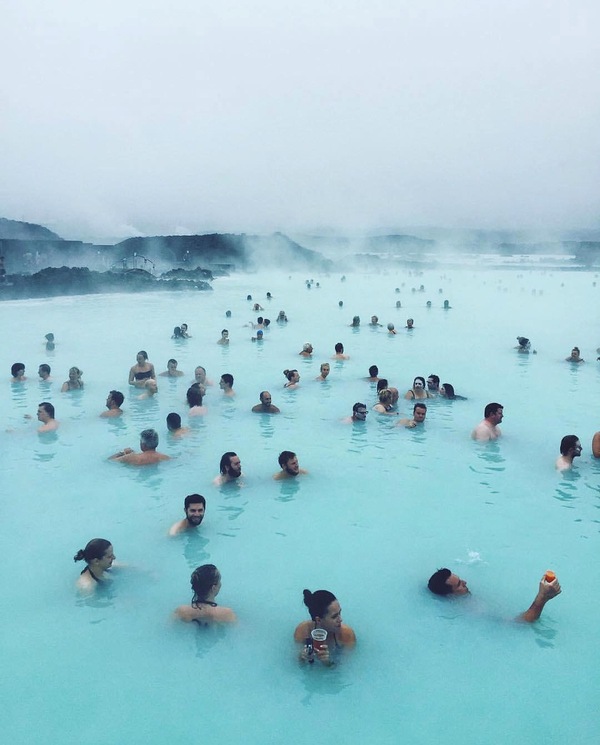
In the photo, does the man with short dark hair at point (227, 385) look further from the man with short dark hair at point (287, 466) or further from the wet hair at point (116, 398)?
the man with short dark hair at point (287, 466)

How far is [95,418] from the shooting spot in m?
11.3

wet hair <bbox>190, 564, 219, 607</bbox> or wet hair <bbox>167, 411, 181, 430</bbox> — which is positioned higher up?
wet hair <bbox>167, 411, 181, 430</bbox>

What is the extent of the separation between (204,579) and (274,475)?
362 centimetres

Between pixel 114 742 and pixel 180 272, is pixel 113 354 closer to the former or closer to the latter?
pixel 114 742

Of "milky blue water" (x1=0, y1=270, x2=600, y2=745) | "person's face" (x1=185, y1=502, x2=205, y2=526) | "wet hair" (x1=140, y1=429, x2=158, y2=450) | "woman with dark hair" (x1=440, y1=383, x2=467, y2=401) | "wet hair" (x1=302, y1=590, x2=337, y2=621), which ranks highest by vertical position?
"woman with dark hair" (x1=440, y1=383, x2=467, y2=401)

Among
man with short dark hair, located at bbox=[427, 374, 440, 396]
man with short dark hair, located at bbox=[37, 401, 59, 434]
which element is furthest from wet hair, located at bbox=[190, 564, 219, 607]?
man with short dark hair, located at bbox=[427, 374, 440, 396]

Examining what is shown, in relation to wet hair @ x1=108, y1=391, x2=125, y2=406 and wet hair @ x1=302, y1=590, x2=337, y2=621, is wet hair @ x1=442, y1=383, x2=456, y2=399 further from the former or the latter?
wet hair @ x1=302, y1=590, x2=337, y2=621

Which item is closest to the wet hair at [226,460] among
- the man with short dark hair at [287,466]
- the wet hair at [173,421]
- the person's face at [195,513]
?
the man with short dark hair at [287,466]

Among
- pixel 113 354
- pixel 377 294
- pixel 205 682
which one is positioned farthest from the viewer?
pixel 377 294

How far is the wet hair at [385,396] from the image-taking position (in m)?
11.4

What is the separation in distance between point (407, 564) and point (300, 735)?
2.50 metres

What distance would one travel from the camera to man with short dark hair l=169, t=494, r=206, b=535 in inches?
255

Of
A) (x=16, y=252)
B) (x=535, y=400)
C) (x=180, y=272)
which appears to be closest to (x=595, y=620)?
(x=535, y=400)

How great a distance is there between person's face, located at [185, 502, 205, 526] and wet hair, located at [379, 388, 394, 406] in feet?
18.8
